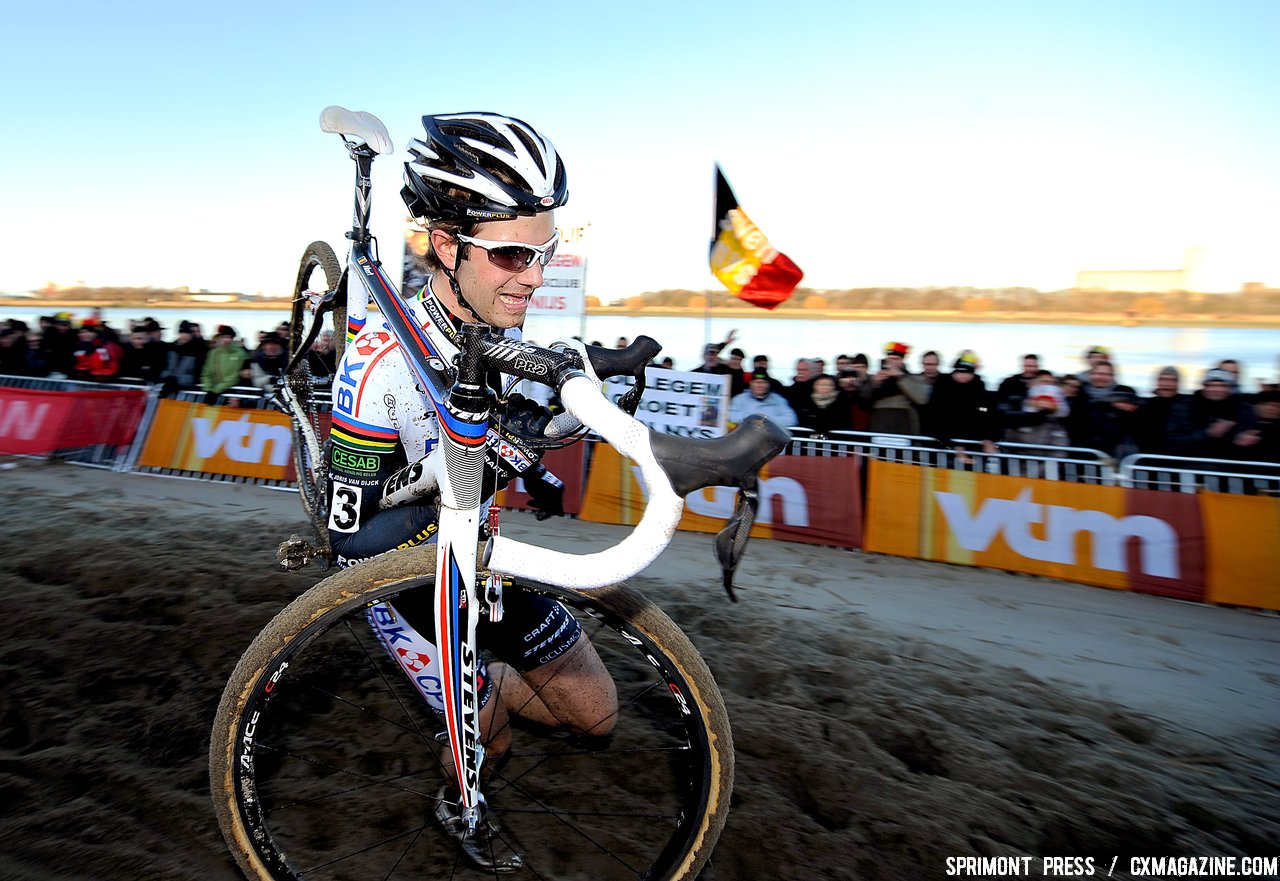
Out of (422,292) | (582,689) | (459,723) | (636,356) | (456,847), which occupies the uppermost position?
(422,292)

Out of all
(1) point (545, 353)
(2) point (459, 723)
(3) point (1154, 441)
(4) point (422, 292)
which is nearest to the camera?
(1) point (545, 353)

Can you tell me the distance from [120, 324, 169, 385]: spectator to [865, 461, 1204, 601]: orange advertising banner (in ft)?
36.8

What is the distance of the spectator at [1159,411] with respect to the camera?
8.12m

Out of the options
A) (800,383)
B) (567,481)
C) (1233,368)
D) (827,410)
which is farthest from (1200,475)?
(567,481)

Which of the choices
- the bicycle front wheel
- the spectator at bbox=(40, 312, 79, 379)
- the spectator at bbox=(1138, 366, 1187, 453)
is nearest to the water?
the spectator at bbox=(40, 312, 79, 379)

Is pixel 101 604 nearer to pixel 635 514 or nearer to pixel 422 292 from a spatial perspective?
pixel 422 292

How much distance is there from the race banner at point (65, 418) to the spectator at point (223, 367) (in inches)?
42.6

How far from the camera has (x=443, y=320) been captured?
2590 mm

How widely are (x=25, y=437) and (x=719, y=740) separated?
1342 cm

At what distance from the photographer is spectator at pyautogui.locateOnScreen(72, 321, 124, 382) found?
12484mm

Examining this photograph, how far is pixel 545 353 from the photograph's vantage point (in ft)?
6.39

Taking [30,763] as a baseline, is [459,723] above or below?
above

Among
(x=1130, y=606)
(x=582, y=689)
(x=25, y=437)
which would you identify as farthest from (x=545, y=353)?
(x=25, y=437)

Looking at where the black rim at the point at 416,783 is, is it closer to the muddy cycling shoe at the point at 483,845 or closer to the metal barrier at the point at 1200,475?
the muddy cycling shoe at the point at 483,845
